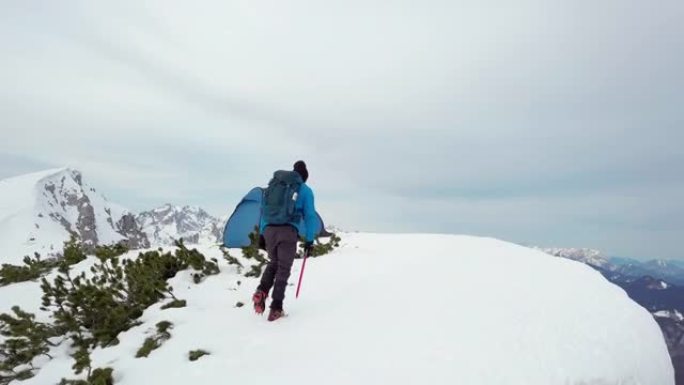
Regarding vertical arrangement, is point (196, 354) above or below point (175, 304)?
below

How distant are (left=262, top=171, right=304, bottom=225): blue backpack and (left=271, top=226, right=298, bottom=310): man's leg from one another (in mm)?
195

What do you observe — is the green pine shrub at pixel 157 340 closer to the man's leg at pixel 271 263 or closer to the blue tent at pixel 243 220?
the man's leg at pixel 271 263

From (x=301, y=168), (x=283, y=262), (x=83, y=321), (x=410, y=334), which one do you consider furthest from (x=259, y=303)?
(x=83, y=321)

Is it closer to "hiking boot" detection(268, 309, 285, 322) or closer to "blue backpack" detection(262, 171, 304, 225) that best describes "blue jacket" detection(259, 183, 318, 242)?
"blue backpack" detection(262, 171, 304, 225)

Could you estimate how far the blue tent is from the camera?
15.4 m

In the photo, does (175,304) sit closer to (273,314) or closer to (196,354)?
(273,314)

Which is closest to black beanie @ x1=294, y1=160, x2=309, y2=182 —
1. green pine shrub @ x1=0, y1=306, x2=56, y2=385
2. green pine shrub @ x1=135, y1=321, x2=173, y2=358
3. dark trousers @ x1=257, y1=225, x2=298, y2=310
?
dark trousers @ x1=257, y1=225, x2=298, y2=310

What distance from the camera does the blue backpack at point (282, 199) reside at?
7430mm

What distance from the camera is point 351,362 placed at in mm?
5422

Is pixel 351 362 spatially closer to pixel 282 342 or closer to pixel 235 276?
pixel 282 342

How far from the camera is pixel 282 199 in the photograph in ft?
24.5

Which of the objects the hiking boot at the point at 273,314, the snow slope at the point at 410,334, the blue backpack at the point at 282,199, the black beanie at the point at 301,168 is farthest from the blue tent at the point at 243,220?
the hiking boot at the point at 273,314

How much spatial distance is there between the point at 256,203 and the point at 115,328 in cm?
815

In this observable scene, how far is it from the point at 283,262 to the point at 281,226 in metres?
0.61
